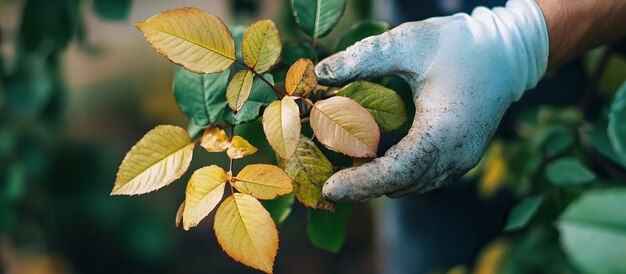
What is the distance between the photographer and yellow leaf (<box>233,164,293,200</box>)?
59 cm

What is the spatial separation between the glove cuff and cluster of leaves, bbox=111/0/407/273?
0.60 feet

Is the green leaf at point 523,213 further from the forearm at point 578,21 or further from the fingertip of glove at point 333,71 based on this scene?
the fingertip of glove at point 333,71

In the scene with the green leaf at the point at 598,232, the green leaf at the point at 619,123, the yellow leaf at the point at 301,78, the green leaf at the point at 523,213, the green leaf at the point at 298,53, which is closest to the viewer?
the green leaf at the point at 598,232

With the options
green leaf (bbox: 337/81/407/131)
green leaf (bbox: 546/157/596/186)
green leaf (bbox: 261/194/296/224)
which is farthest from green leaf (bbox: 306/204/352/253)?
green leaf (bbox: 546/157/596/186)

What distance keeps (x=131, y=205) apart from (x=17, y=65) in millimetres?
808

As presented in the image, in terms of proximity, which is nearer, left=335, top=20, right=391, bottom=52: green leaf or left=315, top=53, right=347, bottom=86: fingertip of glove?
left=315, top=53, right=347, bottom=86: fingertip of glove

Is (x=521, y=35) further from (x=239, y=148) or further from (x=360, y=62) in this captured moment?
(x=239, y=148)

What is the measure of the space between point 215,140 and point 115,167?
1.86 meters

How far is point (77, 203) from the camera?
6.24 ft

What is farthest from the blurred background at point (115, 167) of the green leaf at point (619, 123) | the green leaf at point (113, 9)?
the green leaf at point (619, 123)

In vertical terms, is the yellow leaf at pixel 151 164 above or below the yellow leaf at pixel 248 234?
above

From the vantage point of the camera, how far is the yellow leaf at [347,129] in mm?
592

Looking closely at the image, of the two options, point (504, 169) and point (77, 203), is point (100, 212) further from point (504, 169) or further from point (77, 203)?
point (504, 169)

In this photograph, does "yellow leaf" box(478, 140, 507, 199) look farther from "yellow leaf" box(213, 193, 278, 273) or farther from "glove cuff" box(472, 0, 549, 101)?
"yellow leaf" box(213, 193, 278, 273)
